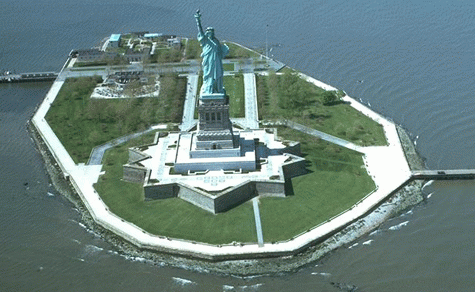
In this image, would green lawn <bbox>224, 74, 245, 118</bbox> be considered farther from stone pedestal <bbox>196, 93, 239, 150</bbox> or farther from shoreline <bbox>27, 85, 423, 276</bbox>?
shoreline <bbox>27, 85, 423, 276</bbox>

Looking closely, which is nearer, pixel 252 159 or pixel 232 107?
pixel 252 159

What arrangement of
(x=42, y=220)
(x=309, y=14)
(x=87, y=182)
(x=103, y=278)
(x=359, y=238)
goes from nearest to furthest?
1. (x=103, y=278)
2. (x=359, y=238)
3. (x=42, y=220)
4. (x=87, y=182)
5. (x=309, y=14)

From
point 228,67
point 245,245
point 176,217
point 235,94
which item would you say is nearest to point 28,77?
point 228,67

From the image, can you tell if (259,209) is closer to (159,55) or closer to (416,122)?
(416,122)

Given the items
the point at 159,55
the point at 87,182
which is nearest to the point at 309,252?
the point at 87,182

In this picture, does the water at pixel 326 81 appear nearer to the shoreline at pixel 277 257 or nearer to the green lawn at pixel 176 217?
the shoreline at pixel 277 257

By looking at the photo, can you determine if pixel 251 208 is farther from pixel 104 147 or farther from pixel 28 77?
pixel 28 77
